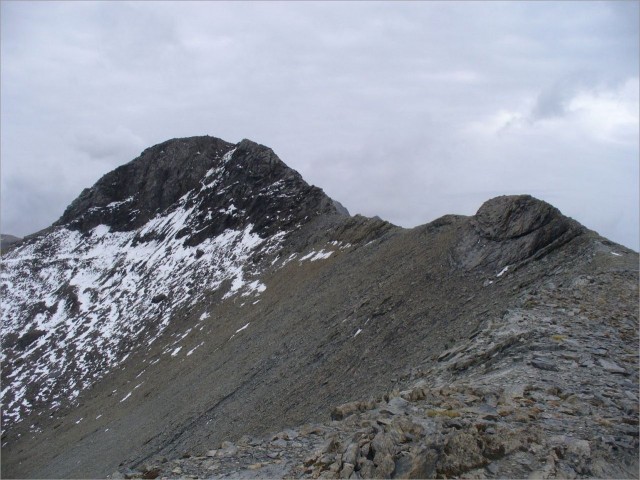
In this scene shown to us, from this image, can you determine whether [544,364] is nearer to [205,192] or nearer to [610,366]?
[610,366]

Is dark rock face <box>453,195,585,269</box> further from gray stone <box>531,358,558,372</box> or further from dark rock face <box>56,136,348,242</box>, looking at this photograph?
dark rock face <box>56,136,348,242</box>

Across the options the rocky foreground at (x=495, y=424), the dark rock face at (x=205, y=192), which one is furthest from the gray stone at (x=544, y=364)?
the dark rock face at (x=205, y=192)

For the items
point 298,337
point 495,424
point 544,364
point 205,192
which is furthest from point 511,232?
point 205,192

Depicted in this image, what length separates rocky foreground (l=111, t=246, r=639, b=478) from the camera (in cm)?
880

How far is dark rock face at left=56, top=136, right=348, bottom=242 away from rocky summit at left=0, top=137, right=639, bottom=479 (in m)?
0.34

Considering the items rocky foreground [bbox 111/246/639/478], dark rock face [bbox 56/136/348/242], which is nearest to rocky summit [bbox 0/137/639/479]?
rocky foreground [bbox 111/246/639/478]

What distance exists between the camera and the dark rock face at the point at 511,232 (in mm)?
25125

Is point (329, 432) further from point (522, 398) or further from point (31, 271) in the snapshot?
point (31, 271)

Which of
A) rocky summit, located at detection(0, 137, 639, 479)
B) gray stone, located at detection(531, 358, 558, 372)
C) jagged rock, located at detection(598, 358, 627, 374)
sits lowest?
jagged rock, located at detection(598, 358, 627, 374)

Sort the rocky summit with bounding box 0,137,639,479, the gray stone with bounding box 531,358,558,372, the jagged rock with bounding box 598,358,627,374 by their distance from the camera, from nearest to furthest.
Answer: the rocky summit with bounding box 0,137,639,479 → the jagged rock with bounding box 598,358,627,374 → the gray stone with bounding box 531,358,558,372

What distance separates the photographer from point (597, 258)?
71.2 ft

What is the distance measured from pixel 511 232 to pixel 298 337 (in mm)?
13692

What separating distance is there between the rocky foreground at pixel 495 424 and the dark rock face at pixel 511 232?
355 inches

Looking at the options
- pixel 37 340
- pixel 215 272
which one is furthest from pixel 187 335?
pixel 37 340
